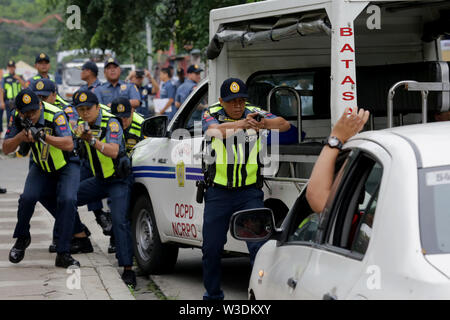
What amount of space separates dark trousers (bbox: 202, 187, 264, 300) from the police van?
0.35 meters

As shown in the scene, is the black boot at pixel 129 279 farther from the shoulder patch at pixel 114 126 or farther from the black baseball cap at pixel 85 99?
the black baseball cap at pixel 85 99

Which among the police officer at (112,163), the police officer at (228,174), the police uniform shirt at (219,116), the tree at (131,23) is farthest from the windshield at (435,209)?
the tree at (131,23)

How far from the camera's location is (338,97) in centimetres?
689

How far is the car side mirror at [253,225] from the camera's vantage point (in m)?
4.68

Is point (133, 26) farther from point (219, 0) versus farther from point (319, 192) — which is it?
point (319, 192)

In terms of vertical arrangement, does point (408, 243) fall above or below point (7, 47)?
below

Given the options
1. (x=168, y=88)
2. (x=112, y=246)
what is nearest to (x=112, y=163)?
(x=112, y=246)

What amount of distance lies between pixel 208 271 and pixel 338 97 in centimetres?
164

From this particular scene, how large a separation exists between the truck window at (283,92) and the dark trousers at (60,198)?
183cm

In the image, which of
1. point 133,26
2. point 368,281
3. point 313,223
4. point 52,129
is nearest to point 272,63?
point 52,129

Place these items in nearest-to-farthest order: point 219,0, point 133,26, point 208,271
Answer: point 208,271 < point 219,0 < point 133,26

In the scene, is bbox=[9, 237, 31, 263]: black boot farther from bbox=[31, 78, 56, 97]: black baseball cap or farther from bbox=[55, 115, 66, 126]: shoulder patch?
bbox=[31, 78, 56, 97]: black baseball cap

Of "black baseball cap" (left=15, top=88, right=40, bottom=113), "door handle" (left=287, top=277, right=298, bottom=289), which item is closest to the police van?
"black baseball cap" (left=15, top=88, right=40, bottom=113)

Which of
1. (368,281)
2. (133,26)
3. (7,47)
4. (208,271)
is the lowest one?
(208,271)
